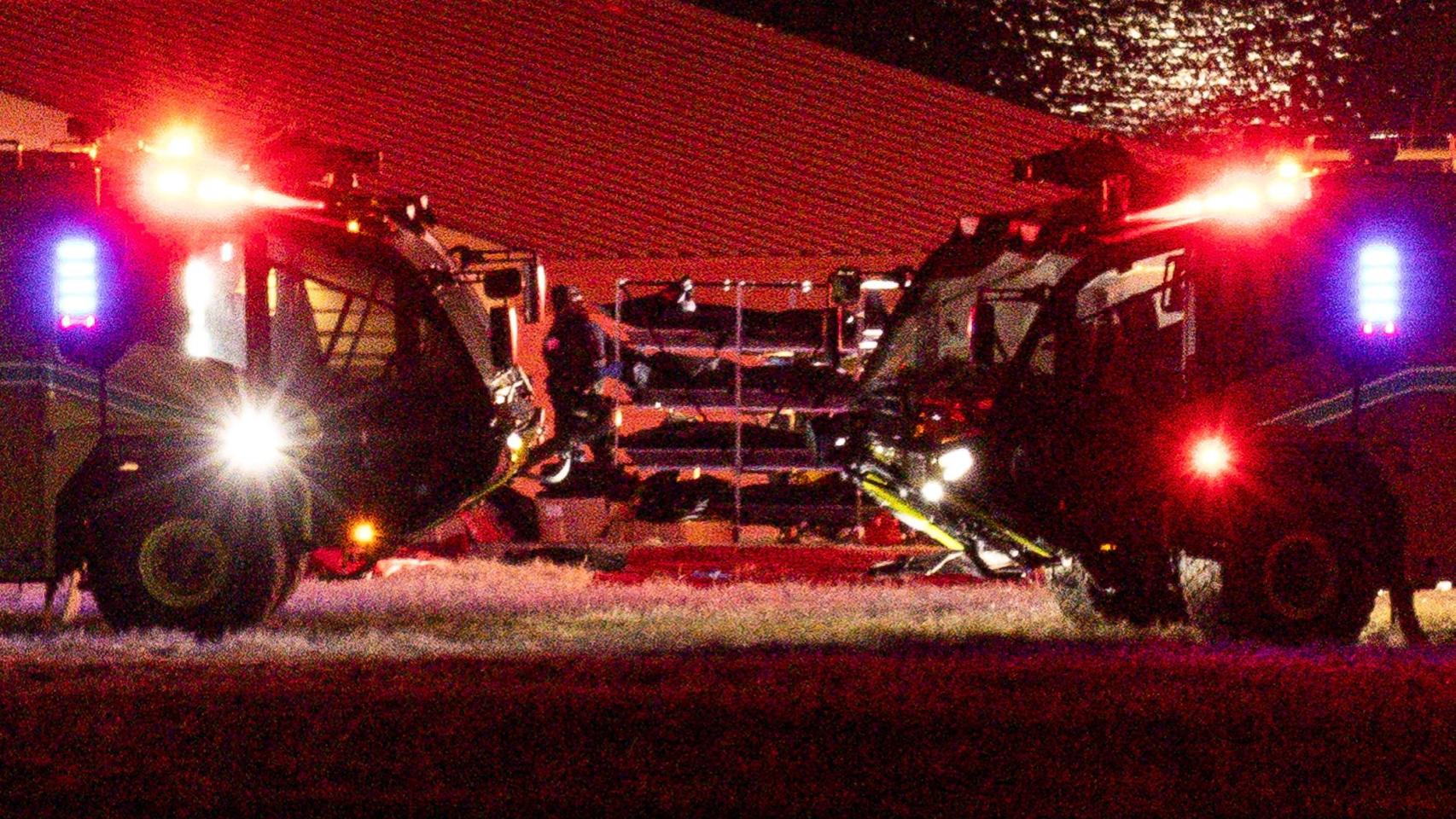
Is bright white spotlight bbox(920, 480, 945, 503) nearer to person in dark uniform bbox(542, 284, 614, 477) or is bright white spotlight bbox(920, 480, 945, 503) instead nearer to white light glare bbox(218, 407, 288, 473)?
white light glare bbox(218, 407, 288, 473)

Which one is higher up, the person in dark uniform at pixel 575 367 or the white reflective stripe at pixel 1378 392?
the person in dark uniform at pixel 575 367

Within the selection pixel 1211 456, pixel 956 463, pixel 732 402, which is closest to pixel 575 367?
pixel 732 402

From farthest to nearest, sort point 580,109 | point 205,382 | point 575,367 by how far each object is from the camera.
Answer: point 580,109 < point 575,367 < point 205,382

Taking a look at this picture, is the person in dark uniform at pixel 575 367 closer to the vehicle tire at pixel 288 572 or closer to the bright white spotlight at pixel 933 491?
the vehicle tire at pixel 288 572

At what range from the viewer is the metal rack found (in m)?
17.8

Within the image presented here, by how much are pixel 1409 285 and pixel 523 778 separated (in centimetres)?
593

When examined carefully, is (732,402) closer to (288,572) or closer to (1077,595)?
(1077,595)

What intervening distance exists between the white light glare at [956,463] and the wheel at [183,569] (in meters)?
3.73

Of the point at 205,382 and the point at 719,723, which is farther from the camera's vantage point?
the point at 205,382

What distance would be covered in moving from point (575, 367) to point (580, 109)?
20.5 feet

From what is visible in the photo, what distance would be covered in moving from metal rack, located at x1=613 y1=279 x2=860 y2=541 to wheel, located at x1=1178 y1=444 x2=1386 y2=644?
22.6 feet

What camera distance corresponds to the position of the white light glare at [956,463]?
11656 mm

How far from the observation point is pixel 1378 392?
10859 mm

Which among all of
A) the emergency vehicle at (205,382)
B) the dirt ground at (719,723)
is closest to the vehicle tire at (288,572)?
the emergency vehicle at (205,382)
